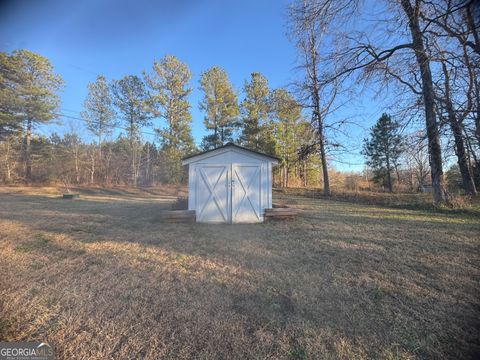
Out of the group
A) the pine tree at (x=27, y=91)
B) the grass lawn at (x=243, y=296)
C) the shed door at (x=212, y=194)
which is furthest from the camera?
the shed door at (x=212, y=194)

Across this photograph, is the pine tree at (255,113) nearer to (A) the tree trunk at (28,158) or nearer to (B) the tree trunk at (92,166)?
(B) the tree trunk at (92,166)

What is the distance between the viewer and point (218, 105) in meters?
24.3

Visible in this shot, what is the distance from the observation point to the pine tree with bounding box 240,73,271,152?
2386 cm

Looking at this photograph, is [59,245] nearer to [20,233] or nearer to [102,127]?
[20,233]

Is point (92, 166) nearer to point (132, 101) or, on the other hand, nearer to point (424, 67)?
point (132, 101)

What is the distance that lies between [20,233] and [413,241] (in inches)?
397

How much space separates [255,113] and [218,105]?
4.30 m

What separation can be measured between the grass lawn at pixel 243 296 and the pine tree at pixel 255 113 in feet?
63.1

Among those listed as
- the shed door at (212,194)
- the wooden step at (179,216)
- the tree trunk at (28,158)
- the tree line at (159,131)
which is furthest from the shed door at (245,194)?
the tree trunk at (28,158)

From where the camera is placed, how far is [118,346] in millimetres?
1880

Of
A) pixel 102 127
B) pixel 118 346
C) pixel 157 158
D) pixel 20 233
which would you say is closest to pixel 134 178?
pixel 157 158

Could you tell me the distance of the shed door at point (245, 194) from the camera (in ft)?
25.8

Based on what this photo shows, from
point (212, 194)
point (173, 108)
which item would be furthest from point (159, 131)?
point (212, 194)

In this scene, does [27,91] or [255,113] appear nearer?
[27,91]
